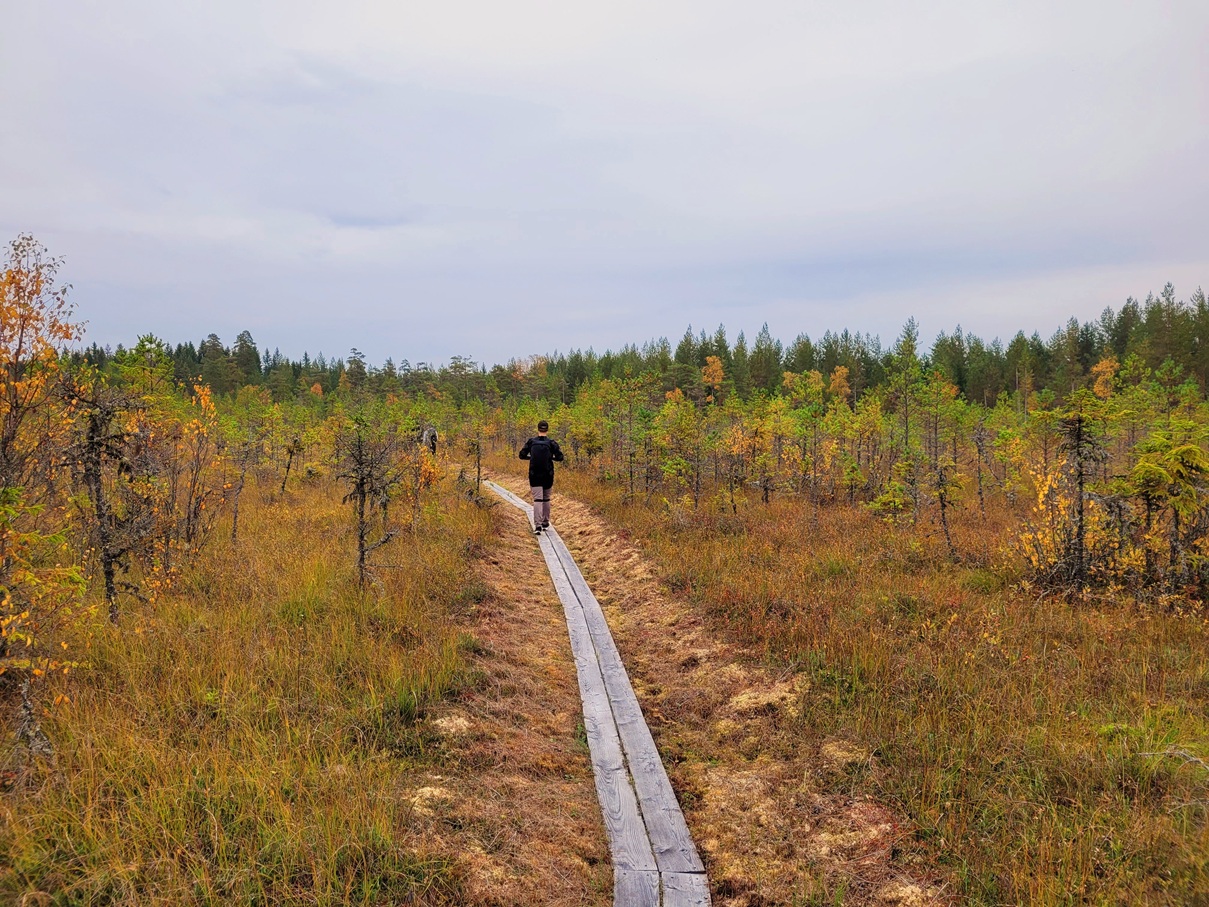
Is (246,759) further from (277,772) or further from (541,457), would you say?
(541,457)

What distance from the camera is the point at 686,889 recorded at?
3207 mm

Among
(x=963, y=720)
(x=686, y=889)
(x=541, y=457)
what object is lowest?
(x=686, y=889)

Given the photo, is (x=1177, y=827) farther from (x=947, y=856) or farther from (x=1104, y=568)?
(x=1104, y=568)

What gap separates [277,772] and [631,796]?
2431 mm

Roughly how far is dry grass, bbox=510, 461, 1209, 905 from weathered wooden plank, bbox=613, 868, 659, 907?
0.43 metres

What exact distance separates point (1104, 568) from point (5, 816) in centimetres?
1049

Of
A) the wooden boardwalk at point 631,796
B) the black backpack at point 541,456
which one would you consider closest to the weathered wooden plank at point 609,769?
the wooden boardwalk at point 631,796

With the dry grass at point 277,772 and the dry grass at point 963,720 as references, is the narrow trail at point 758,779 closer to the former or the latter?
the dry grass at point 963,720

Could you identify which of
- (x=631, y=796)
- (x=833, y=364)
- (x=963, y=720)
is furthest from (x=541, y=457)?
(x=833, y=364)

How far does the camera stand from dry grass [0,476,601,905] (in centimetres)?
271

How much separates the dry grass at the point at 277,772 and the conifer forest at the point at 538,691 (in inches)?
1.0

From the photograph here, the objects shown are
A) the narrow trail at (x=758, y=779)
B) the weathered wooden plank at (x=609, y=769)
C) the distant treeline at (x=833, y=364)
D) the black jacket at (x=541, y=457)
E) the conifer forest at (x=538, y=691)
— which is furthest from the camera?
the distant treeline at (x=833, y=364)

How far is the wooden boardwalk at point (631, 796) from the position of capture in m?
3.21

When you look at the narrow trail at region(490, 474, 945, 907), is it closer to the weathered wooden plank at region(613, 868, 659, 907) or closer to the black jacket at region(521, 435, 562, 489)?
the weathered wooden plank at region(613, 868, 659, 907)
